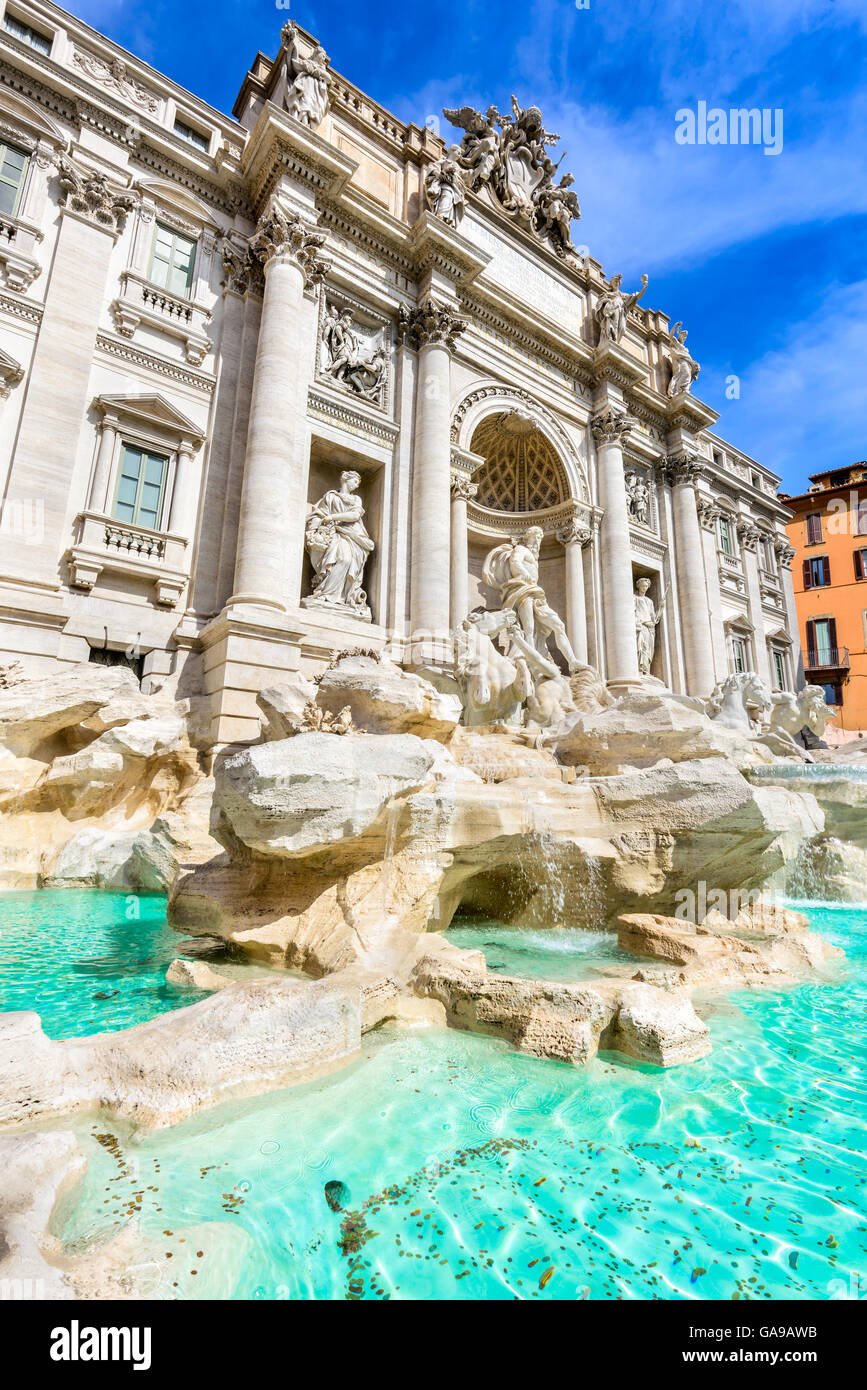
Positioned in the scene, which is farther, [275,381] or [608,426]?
[608,426]

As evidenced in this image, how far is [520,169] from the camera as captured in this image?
699 inches

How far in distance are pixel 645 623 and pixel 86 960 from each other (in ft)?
56.7

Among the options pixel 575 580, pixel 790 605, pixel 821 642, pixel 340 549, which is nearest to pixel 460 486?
pixel 340 549

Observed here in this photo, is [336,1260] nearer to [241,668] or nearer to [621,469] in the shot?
[241,668]

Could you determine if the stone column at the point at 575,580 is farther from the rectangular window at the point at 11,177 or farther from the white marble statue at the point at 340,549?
the rectangular window at the point at 11,177

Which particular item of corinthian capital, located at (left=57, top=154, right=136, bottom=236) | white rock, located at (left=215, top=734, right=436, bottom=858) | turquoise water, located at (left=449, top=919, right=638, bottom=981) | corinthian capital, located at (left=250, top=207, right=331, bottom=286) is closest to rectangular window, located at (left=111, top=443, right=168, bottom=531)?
corinthian capital, located at (left=57, top=154, right=136, bottom=236)

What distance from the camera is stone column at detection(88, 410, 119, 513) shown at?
10.6 meters

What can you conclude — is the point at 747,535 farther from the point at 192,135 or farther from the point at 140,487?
the point at 140,487

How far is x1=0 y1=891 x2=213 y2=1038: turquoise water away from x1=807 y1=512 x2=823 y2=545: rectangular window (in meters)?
32.8

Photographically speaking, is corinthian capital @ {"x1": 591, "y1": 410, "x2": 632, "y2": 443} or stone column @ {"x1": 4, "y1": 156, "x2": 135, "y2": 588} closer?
stone column @ {"x1": 4, "y1": 156, "x2": 135, "y2": 588}

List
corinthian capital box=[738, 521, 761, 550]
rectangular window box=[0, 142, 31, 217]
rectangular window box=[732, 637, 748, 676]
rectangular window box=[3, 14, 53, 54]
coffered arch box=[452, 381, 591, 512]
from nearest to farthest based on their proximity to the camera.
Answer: rectangular window box=[0, 142, 31, 217] → rectangular window box=[3, 14, 53, 54] → coffered arch box=[452, 381, 591, 512] → rectangular window box=[732, 637, 748, 676] → corinthian capital box=[738, 521, 761, 550]

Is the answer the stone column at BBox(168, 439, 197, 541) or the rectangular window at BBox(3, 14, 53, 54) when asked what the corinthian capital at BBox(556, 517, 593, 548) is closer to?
the stone column at BBox(168, 439, 197, 541)

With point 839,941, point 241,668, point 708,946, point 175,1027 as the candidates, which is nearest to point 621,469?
point 241,668
